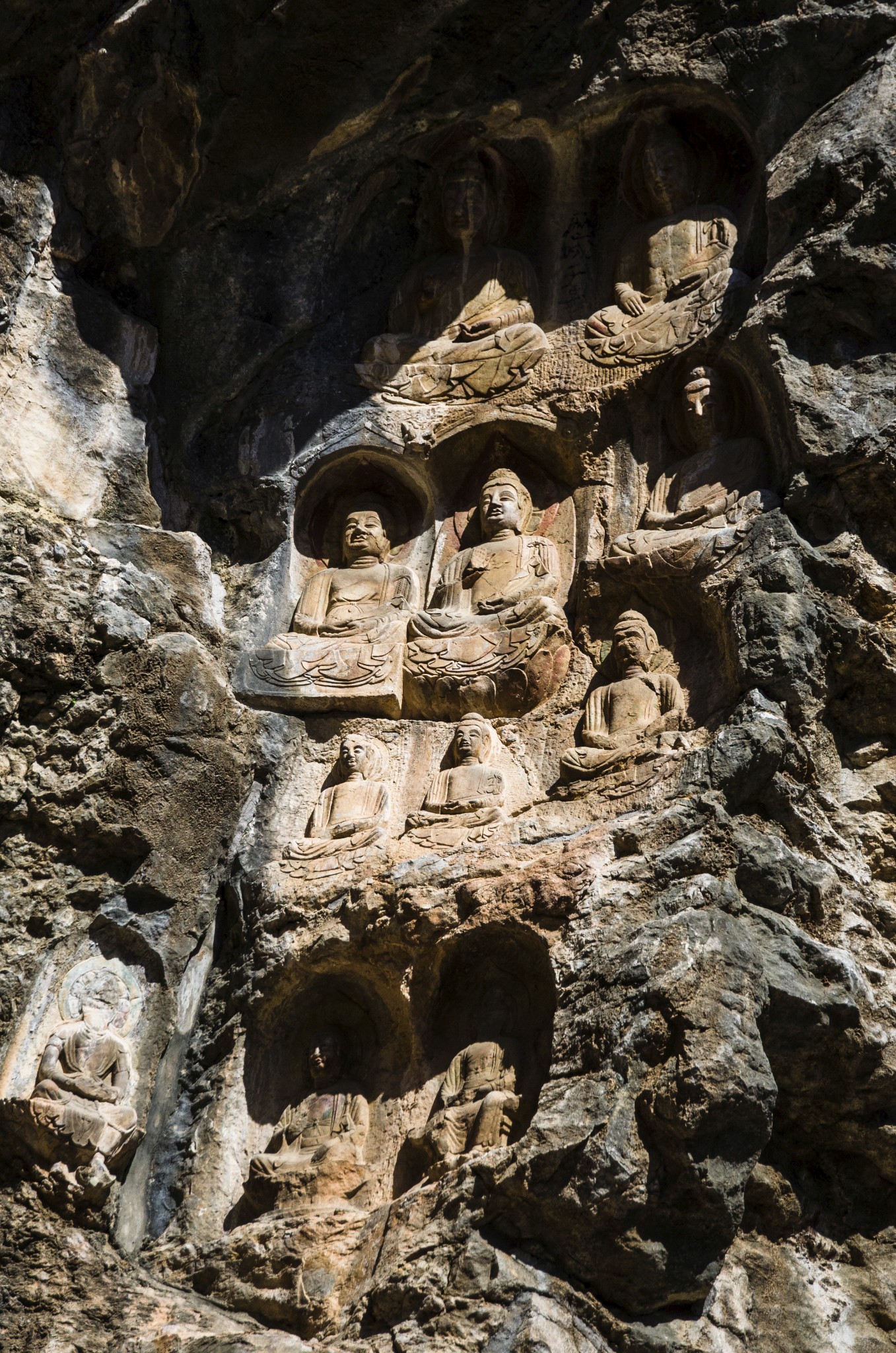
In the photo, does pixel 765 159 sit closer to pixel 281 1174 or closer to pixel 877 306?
pixel 877 306

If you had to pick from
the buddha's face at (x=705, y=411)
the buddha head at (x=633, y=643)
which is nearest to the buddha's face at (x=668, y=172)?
the buddha's face at (x=705, y=411)

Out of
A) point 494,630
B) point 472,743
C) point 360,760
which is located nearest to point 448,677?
point 494,630

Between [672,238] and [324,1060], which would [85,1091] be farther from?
[672,238]

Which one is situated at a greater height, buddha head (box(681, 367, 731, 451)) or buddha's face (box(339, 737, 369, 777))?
buddha head (box(681, 367, 731, 451))

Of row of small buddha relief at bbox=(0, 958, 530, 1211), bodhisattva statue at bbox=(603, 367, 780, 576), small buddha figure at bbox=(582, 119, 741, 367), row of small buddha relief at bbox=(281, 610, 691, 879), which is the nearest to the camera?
row of small buddha relief at bbox=(0, 958, 530, 1211)

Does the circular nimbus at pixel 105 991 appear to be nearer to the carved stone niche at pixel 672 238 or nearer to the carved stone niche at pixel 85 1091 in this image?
the carved stone niche at pixel 85 1091

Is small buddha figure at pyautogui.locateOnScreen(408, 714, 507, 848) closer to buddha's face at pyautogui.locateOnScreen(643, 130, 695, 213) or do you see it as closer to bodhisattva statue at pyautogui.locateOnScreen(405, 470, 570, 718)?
bodhisattva statue at pyautogui.locateOnScreen(405, 470, 570, 718)

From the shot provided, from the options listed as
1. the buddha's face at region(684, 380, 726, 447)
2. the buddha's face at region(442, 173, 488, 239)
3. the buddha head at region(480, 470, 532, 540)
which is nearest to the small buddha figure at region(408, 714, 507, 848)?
the buddha head at region(480, 470, 532, 540)

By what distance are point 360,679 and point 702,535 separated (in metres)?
2.08

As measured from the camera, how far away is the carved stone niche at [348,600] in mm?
9500

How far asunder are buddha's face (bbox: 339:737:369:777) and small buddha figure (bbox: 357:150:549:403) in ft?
8.03

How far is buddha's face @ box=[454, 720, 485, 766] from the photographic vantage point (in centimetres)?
898

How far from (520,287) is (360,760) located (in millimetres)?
3468

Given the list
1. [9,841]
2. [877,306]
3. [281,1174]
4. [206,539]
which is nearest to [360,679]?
[206,539]
